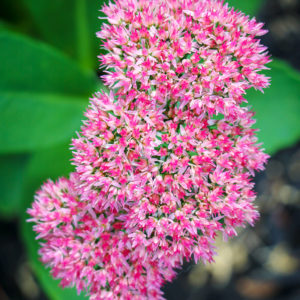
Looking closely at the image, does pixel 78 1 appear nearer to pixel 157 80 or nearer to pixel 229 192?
pixel 157 80

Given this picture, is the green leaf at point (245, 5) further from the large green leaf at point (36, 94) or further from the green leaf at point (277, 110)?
the large green leaf at point (36, 94)

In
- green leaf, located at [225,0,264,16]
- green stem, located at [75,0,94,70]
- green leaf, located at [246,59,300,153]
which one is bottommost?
green leaf, located at [246,59,300,153]

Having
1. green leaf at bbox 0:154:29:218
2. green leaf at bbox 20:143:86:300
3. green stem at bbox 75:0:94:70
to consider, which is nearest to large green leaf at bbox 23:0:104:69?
green stem at bbox 75:0:94:70

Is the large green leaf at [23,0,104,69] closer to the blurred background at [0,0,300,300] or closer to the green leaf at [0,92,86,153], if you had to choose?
the blurred background at [0,0,300,300]

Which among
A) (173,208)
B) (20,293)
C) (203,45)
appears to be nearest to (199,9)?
(203,45)

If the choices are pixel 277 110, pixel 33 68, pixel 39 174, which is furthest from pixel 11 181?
pixel 277 110

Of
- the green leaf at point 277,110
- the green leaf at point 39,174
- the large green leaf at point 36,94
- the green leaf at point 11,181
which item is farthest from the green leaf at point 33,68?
the green leaf at point 277,110
